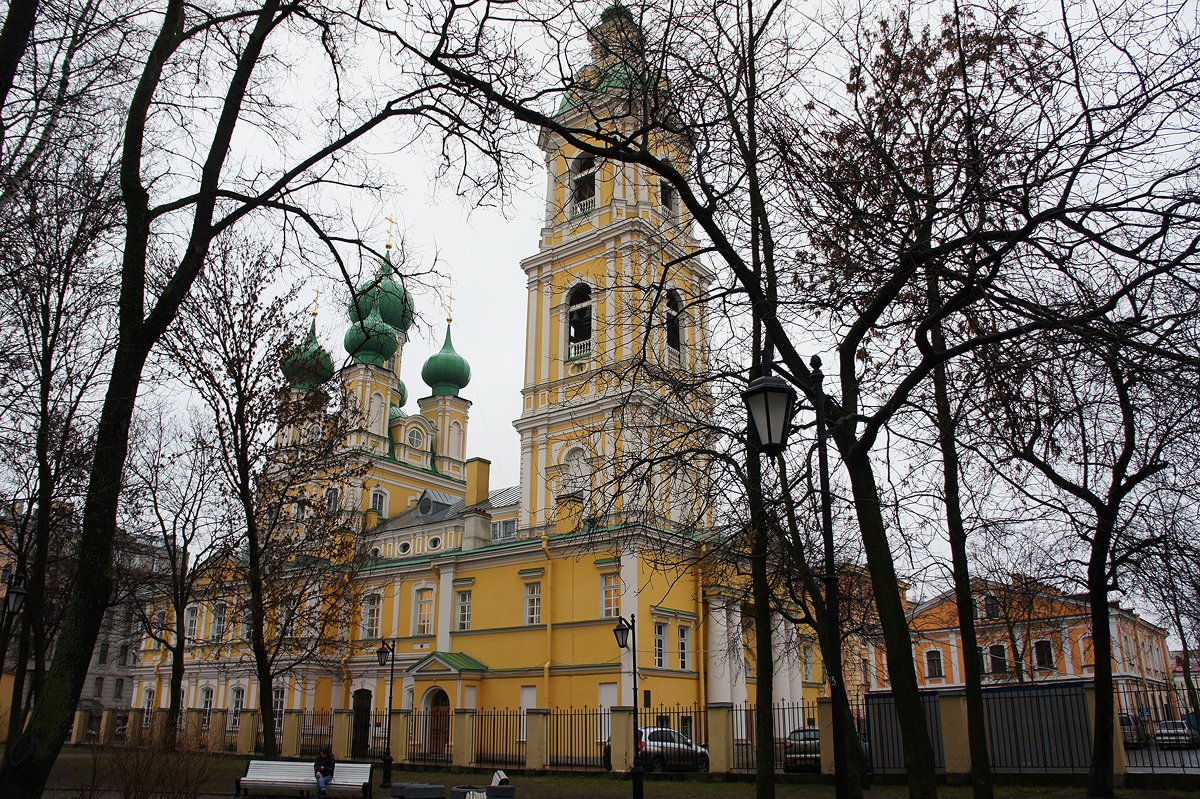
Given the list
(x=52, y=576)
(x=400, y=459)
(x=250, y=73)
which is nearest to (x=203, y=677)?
(x=400, y=459)

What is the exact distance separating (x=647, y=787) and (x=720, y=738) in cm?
214

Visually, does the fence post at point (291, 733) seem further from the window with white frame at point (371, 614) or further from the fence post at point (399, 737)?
the window with white frame at point (371, 614)

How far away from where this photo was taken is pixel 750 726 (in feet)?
79.9

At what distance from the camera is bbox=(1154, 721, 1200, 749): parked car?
1786 centimetres

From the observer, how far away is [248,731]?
105 ft

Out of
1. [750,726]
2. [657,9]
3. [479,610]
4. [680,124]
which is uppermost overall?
[657,9]

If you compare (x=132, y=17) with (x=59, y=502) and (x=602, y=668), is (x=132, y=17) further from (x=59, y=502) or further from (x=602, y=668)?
(x=602, y=668)

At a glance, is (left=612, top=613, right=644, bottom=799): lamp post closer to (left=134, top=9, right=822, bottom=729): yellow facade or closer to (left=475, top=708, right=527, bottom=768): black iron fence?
(left=475, top=708, right=527, bottom=768): black iron fence

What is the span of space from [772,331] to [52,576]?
2165cm

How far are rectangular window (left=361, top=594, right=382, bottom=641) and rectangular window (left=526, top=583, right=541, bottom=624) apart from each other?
9.16 metres

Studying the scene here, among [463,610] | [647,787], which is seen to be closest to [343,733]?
[463,610]

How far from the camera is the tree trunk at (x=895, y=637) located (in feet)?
28.1

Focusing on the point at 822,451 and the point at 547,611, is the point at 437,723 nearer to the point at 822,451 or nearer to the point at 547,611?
the point at 547,611

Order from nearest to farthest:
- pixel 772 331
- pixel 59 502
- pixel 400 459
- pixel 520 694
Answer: pixel 772 331
pixel 59 502
pixel 520 694
pixel 400 459
